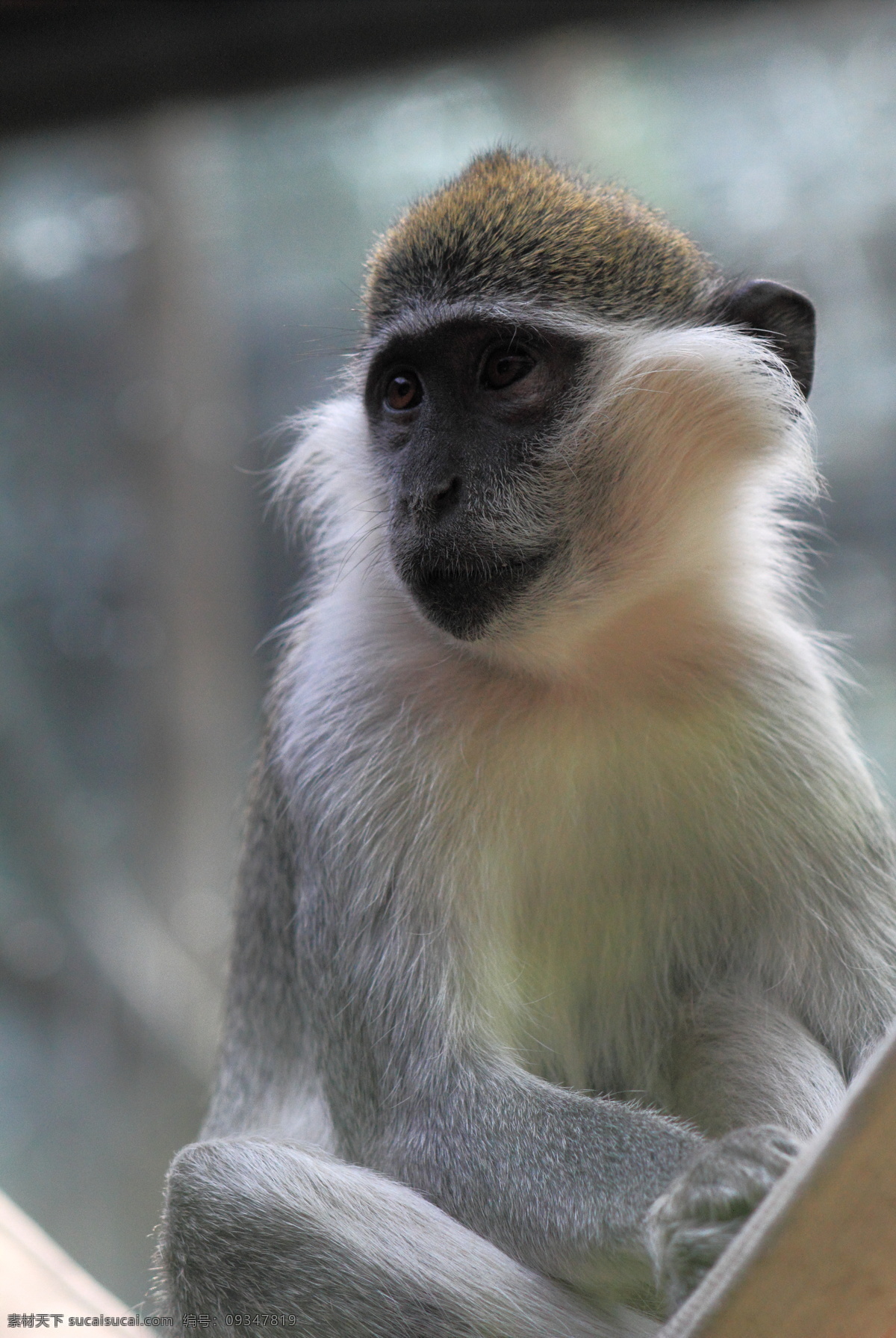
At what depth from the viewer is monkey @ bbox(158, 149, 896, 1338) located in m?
1.98

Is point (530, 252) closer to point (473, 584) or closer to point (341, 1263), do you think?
point (473, 584)

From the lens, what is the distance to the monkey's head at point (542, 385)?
2176mm

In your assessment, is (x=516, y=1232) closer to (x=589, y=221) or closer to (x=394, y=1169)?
(x=394, y=1169)

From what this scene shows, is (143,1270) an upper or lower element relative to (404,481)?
lower

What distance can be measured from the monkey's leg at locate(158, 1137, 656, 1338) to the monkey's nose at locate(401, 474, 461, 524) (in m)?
1.11

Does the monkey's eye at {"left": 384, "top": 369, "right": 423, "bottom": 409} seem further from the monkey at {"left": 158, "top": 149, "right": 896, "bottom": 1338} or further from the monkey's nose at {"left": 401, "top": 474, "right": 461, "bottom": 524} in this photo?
the monkey's nose at {"left": 401, "top": 474, "right": 461, "bottom": 524}

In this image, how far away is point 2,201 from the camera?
6367 millimetres

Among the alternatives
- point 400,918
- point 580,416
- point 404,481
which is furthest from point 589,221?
point 400,918

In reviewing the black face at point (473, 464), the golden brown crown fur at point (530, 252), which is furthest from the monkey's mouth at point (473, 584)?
the golden brown crown fur at point (530, 252)

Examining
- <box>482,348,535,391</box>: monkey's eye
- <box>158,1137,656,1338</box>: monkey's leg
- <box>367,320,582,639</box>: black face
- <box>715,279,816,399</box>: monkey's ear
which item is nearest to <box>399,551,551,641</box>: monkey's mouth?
<box>367,320,582,639</box>: black face

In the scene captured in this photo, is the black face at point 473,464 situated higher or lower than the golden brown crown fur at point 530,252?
lower

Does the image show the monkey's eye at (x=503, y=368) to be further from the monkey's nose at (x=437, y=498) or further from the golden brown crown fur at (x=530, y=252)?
the monkey's nose at (x=437, y=498)

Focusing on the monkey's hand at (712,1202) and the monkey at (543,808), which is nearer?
the monkey's hand at (712,1202)

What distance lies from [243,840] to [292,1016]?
449 millimetres
